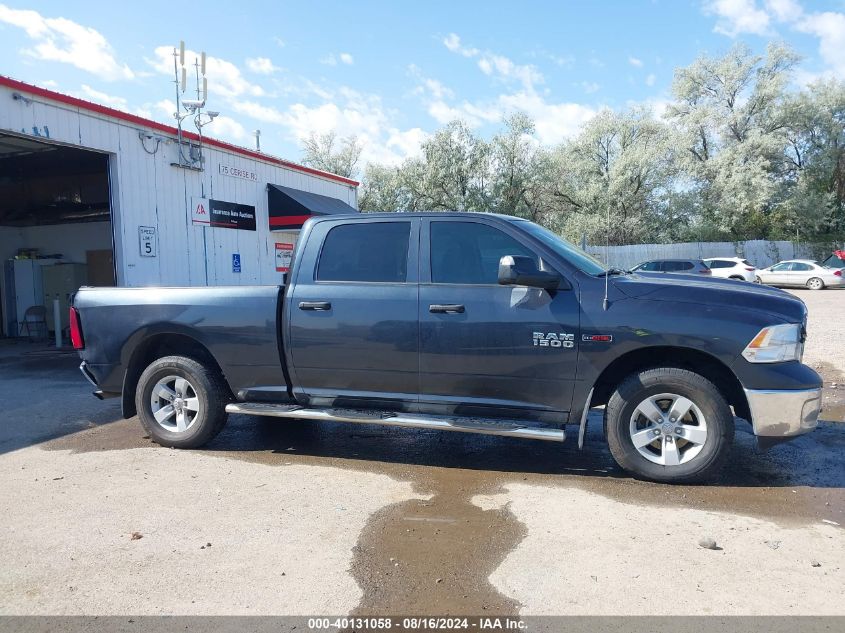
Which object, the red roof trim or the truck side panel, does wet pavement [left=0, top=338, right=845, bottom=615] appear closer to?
the truck side panel

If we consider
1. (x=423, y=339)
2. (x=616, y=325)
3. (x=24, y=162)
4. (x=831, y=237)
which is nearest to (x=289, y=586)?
(x=423, y=339)

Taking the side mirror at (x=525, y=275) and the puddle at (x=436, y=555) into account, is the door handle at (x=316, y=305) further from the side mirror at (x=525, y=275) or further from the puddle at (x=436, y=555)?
the puddle at (x=436, y=555)

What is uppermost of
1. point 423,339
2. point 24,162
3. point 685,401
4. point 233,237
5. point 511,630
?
point 24,162

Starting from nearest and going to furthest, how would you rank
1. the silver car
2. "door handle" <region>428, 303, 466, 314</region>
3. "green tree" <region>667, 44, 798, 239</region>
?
1. "door handle" <region>428, 303, 466, 314</region>
2. the silver car
3. "green tree" <region>667, 44, 798, 239</region>

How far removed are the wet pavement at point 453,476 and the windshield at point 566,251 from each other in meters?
1.60

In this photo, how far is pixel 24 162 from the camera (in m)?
13.6

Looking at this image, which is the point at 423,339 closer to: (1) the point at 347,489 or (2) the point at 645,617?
(1) the point at 347,489

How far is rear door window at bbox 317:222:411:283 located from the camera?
4.99 metres

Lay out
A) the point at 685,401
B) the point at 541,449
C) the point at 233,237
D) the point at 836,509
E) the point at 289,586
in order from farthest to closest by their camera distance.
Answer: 1. the point at 233,237
2. the point at 541,449
3. the point at 685,401
4. the point at 836,509
5. the point at 289,586

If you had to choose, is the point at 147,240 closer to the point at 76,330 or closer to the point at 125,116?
the point at 125,116

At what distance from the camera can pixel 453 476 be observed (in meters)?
4.77

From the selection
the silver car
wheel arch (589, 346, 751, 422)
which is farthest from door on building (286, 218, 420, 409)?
the silver car

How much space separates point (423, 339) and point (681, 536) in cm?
219

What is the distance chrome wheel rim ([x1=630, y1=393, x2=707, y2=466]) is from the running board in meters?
0.59
